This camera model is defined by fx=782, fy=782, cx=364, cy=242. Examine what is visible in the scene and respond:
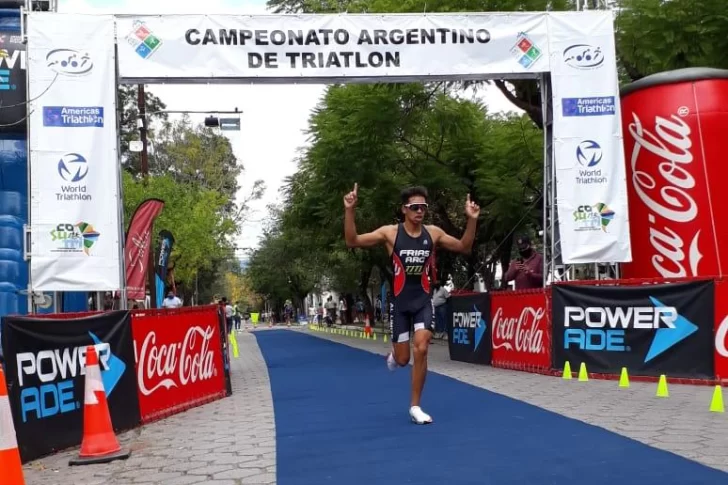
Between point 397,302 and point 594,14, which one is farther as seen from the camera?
point 594,14

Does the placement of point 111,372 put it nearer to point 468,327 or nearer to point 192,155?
point 468,327

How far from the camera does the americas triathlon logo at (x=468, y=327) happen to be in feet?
45.1

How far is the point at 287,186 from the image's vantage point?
26422mm

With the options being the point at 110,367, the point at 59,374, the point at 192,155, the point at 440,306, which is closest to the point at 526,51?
the point at 110,367

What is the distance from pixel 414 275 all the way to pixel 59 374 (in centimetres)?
321

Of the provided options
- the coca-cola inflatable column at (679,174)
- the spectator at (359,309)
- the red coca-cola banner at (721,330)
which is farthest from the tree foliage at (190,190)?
the red coca-cola banner at (721,330)

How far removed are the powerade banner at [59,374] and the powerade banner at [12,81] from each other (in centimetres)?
596

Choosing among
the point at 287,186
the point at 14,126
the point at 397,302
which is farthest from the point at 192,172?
the point at 397,302

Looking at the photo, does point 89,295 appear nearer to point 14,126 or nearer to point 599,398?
point 14,126

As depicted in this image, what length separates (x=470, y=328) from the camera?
46.8 feet

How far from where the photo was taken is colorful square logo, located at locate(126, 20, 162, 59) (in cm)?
1203

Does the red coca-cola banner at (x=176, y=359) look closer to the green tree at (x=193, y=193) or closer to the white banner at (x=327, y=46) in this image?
the white banner at (x=327, y=46)

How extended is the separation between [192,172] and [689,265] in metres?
35.7

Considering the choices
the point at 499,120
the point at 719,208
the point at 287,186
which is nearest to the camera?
the point at 719,208
